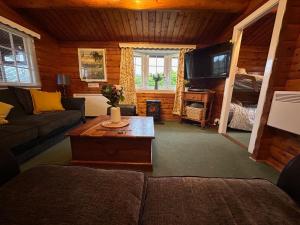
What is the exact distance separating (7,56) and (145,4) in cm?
279

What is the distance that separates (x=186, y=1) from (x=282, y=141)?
265 centimetres

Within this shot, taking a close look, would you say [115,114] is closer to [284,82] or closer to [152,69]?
[284,82]

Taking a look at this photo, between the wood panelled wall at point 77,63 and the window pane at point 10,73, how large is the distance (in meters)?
1.33

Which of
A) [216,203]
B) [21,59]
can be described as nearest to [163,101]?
[21,59]

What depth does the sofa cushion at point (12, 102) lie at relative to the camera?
2277mm

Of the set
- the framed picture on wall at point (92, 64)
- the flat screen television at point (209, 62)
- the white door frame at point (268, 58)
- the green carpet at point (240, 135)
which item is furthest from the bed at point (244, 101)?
the framed picture on wall at point (92, 64)

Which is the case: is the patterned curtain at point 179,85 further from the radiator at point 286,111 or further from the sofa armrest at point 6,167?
the sofa armrest at point 6,167

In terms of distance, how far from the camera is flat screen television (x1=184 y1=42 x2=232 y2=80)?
117 inches

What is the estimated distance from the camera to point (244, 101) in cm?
377

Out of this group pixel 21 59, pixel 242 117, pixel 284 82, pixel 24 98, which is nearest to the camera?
pixel 284 82

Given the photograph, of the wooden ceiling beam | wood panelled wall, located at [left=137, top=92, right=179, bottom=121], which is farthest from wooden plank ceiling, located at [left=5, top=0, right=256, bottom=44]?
wood panelled wall, located at [left=137, top=92, right=179, bottom=121]

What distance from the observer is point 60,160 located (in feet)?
6.27

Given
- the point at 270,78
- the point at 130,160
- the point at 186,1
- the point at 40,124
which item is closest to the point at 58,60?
the point at 40,124

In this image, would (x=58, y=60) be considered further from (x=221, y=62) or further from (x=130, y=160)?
(x=221, y=62)
